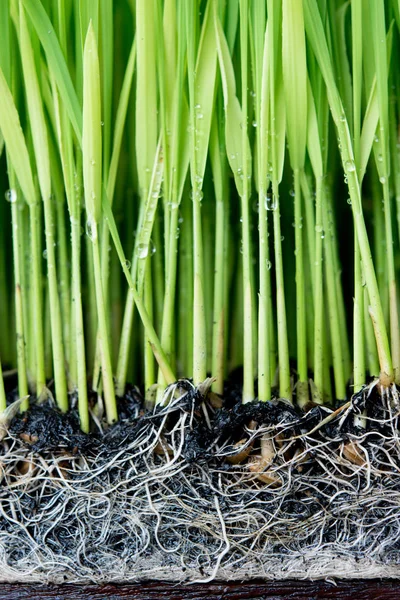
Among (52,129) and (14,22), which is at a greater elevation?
(14,22)

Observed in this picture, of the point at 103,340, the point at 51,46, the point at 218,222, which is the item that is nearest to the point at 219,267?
the point at 218,222

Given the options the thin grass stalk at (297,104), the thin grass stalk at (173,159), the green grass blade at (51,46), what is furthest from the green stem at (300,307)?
the green grass blade at (51,46)

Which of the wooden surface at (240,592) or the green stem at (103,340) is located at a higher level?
the green stem at (103,340)

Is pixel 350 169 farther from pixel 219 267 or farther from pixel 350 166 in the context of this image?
pixel 219 267

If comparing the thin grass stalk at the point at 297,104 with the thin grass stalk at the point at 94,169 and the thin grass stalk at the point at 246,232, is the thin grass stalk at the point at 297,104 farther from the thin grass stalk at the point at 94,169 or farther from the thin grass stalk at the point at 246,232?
the thin grass stalk at the point at 94,169

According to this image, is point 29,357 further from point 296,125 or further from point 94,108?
point 296,125

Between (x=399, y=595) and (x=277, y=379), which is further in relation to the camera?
(x=277, y=379)

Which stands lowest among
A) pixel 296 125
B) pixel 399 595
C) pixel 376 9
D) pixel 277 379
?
pixel 399 595

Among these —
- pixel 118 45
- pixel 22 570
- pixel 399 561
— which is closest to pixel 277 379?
pixel 399 561
